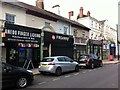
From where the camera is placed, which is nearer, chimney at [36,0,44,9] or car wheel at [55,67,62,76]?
car wheel at [55,67,62,76]

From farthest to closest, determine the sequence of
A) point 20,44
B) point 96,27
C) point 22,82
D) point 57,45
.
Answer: point 96,27, point 57,45, point 20,44, point 22,82

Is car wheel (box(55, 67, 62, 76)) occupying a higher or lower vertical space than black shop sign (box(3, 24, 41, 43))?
lower

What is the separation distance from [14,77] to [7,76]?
0.42 meters

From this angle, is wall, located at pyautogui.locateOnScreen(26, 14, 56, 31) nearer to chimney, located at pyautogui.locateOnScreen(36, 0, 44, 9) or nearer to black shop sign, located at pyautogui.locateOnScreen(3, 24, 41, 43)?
black shop sign, located at pyautogui.locateOnScreen(3, 24, 41, 43)

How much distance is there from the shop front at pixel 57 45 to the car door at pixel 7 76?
39.4ft

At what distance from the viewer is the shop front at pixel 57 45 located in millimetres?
22884

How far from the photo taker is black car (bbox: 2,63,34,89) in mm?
10102

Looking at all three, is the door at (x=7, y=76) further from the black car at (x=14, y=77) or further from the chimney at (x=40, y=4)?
the chimney at (x=40, y=4)

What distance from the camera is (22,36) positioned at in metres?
19.1

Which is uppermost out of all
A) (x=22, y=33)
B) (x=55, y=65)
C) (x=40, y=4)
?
(x=40, y=4)

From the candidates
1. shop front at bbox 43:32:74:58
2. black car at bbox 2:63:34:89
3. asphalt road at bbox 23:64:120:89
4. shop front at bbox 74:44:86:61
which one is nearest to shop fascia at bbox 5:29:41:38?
shop front at bbox 43:32:74:58

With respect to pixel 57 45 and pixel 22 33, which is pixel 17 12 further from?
pixel 57 45

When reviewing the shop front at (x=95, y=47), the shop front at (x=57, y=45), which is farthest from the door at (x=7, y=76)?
the shop front at (x=95, y=47)

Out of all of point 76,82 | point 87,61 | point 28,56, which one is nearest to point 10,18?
point 28,56
